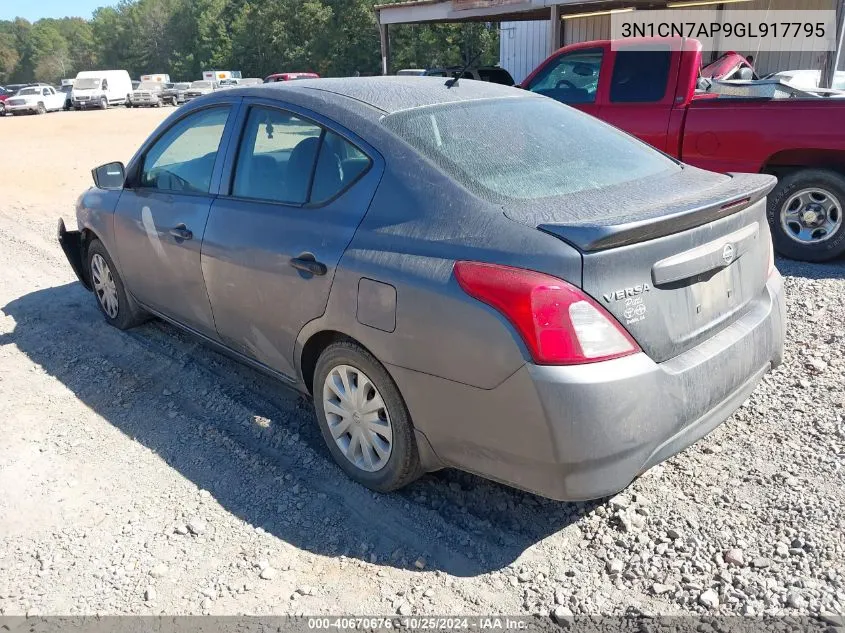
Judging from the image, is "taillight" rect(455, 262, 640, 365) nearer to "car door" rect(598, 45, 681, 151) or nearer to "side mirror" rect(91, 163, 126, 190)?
"side mirror" rect(91, 163, 126, 190)

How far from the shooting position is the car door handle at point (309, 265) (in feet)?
9.73

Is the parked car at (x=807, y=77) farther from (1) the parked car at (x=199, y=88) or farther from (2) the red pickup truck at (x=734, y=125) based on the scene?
(1) the parked car at (x=199, y=88)

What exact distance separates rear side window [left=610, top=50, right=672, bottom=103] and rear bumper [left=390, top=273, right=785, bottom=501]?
4.66m

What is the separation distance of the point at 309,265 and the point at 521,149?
3.47 feet

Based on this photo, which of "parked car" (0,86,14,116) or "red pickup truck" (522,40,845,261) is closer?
"red pickup truck" (522,40,845,261)

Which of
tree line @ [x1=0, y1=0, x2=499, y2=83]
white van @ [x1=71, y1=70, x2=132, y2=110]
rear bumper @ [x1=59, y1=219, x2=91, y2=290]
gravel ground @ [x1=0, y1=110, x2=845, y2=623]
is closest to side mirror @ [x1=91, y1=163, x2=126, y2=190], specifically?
rear bumper @ [x1=59, y1=219, x2=91, y2=290]

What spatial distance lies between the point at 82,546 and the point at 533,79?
20.6 ft


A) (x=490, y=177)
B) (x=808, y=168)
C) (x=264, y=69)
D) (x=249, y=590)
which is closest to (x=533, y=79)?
(x=808, y=168)

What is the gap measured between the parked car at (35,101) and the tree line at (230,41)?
63.6ft

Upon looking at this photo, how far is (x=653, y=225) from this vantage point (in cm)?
237

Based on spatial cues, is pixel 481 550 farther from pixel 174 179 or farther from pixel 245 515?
pixel 174 179

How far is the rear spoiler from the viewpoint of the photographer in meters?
2.29

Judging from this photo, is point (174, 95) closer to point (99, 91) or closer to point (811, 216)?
point (99, 91)

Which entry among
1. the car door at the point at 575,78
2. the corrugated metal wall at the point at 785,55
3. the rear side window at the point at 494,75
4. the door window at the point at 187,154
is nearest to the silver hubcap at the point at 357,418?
the door window at the point at 187,154
